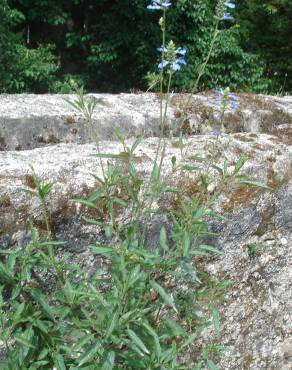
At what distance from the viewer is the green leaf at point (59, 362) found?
2.08 m

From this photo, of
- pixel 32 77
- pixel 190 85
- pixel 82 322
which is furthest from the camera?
pixel 190 85

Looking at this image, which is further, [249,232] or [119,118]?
[119,118]

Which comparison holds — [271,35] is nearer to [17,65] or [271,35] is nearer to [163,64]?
[17,65]

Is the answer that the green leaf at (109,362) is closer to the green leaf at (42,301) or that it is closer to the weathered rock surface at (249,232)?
the green leaf at (42,301)

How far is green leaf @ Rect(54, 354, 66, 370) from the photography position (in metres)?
2.08

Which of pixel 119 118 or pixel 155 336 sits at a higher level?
pixel 119 118

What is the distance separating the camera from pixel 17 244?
94.1 inches

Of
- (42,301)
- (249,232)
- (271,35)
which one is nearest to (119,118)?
(249,232)

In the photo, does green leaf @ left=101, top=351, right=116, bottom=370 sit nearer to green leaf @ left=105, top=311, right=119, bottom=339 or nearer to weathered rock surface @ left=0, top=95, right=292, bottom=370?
green leaf @ left=105, top=311, right=119, bottom=339

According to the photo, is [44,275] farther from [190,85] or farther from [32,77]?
[190,85]

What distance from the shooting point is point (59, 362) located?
6.89 feet

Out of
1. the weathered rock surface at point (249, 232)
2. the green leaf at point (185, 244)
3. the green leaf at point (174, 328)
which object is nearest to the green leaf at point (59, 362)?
the green leaf at point (174, 328)

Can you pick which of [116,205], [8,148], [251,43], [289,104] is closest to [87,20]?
[251,43]

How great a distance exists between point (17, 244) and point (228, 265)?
3.57 feet
